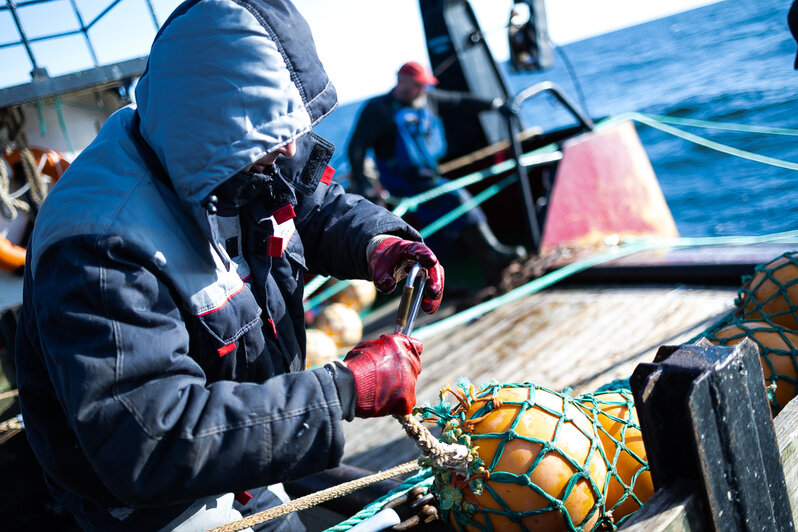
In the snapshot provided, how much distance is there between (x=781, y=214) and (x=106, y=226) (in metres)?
10.2

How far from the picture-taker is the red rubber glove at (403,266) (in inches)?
77.8

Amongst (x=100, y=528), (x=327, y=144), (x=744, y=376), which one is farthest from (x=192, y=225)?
(x=744, y=376)

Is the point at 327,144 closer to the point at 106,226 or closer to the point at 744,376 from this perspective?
the point at 106,226

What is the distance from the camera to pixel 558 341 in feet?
13.2

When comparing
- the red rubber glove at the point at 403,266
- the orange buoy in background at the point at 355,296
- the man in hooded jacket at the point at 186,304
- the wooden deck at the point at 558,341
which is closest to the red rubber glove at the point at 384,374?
the man in hooded jacket at the point at 186,304

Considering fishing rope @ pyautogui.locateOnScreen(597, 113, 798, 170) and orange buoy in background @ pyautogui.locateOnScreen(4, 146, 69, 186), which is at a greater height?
orange buoy in background @ pyautogui.locateOnScreen(4, 146, 69, 186)

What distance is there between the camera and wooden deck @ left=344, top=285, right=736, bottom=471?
11.2 ft

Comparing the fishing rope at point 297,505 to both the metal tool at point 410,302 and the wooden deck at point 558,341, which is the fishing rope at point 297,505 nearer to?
the metal tool at point 410,302

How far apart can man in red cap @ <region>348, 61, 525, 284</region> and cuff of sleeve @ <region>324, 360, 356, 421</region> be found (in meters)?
4.52

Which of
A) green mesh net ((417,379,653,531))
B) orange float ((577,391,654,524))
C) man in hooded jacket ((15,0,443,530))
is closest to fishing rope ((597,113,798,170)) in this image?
orange float ((577,391,654,524))

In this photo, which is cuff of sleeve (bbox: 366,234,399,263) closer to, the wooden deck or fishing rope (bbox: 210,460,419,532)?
fishing rope (bbox: 210,460,419,532)

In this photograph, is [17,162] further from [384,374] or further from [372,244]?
[384,374]

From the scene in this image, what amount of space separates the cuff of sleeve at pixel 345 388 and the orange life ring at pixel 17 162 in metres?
3.12

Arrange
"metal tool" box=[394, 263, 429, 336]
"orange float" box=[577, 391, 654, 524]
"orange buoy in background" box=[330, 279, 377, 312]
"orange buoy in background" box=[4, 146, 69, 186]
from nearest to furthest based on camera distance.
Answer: "orange float" box=[577, 391, 654, 524], "metal tool" box=[394, 263, 429, 336], "orange buoy in background" box=[4, 146, 69, 186], "orange buoy in background" box=[330, 279, 377, 312]
